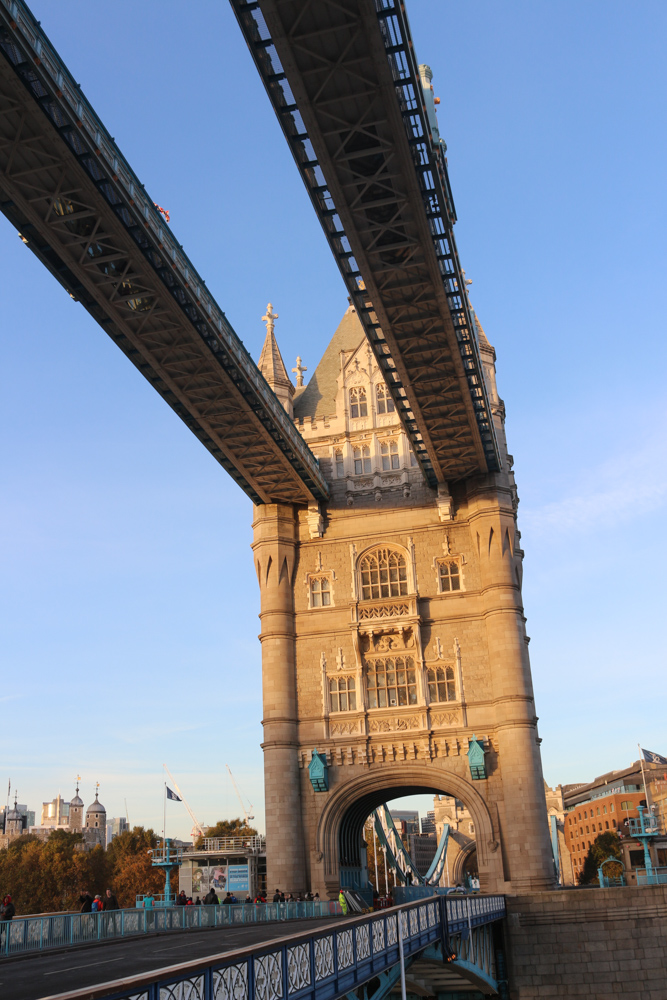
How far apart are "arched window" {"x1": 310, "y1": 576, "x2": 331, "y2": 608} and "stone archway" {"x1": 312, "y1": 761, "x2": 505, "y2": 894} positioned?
9.01m

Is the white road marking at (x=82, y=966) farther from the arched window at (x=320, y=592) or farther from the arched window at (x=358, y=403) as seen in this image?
the arched window at (x=358, y=403)

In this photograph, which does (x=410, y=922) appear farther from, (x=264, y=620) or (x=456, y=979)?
(x=264, y=620)

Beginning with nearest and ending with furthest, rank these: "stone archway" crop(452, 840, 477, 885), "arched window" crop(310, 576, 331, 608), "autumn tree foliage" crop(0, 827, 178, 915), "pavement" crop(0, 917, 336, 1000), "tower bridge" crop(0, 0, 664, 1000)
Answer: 1. "pavement" crop(0, 917, 336, 1000)
2. "tower bridge" crop(0, 0, 664, 1000)
3. "arched window" crop(310, 576, 331, 608)
4. "autumn tree foliage" crop(0, 827, 178, 915)
5. "stone archway" crop(452, 840, 477, 885)

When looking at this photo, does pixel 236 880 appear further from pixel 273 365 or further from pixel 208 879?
pixel 273 365

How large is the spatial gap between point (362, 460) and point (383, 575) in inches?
266

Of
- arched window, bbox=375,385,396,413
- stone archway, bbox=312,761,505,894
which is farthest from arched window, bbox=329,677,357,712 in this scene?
arched window, bbox=375,385,396,413

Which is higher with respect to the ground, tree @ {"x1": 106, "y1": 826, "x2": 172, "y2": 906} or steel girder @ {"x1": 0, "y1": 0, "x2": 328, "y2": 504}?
steel girder @ {"x1": 0, "y1": 0, "x2": 328, "y2": 504}

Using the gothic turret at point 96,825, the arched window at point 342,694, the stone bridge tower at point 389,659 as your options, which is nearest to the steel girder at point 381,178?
the stone bridge tower at point 389,659

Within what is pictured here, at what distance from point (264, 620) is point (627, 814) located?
104 meters

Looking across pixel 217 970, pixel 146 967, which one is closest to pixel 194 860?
pixel 146 967

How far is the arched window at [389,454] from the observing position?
50750 millimetres

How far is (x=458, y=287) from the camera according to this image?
113 feet

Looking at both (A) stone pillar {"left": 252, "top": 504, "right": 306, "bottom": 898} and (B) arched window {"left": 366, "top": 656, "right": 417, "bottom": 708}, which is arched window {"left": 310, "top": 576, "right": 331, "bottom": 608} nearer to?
(A) stone pillar {"left": 252, "top": 504, "right": 306, "bottom": 898}

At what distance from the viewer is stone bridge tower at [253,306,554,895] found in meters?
43.2
